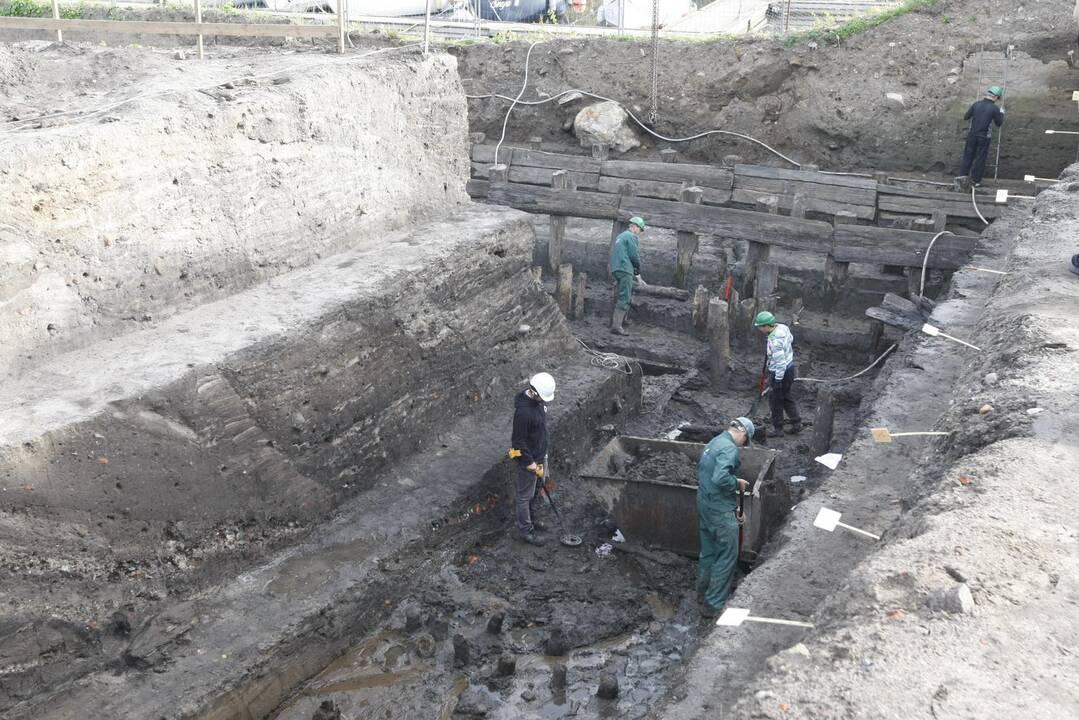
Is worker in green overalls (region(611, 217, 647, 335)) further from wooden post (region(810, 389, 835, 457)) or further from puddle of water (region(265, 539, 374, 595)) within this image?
puddle of water (region(265, 539, 374, 595))

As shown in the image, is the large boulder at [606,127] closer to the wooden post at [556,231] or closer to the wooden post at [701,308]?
the wooden post at [556,231]

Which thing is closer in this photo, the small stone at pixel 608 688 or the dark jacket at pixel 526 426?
the small stone at pixel 608 688

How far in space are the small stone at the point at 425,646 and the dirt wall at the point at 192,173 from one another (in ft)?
9.27

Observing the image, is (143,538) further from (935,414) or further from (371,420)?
(935,414)

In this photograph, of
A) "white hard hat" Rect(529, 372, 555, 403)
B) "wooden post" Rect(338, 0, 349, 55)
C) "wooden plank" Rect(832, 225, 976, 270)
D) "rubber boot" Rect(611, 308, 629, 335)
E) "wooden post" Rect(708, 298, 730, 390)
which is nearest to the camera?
"white hard hat" Rect(529, 372, 555, 403)

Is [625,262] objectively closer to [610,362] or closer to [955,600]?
[610,362]

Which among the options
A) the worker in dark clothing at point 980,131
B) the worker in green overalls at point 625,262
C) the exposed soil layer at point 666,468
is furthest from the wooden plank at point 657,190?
the exposed soil layer at point 666,468

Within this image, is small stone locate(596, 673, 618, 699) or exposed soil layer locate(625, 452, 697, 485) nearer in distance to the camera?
small stone locate(596, 673, 618, 699)

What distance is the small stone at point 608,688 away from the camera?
6.59m

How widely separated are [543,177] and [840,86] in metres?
4.66

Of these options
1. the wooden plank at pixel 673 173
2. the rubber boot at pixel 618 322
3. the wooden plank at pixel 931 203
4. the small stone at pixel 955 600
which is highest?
the wooden plank at pixel 673 173

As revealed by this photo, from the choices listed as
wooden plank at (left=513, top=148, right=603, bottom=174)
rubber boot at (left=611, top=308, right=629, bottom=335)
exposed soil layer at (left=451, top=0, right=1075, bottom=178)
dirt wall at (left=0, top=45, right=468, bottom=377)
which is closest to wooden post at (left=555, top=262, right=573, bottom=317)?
rubber boot at (left=611, top=308, right=629, bottom=335)

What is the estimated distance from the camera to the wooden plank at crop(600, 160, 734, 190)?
13.6 m

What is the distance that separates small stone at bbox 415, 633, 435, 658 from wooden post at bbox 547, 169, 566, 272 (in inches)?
296
